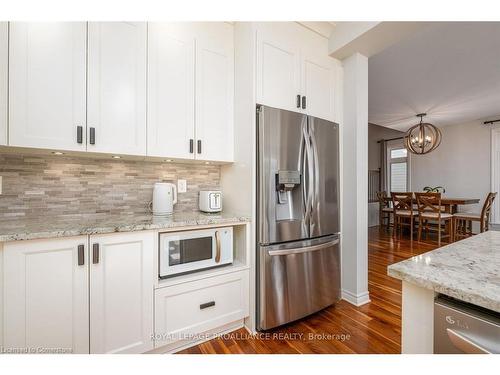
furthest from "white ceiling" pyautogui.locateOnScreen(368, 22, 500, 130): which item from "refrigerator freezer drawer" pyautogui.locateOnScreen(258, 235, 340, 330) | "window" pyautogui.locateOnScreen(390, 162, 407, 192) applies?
"refrigerator freezer drawer" pyautogui.locateOnScreen(258, 235, 340, 330)

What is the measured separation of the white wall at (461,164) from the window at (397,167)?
0.96 feet

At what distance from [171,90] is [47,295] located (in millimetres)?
1432

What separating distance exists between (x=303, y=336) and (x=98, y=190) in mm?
1844

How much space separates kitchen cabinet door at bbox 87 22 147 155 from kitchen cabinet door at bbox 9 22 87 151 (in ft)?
0.18

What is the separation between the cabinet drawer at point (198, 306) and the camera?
145 cm

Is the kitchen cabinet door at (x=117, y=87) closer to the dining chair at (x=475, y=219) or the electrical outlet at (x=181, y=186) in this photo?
the electrical outlet at (x=181, y=186)

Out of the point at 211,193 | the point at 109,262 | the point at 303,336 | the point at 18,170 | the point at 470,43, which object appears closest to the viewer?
the point at 109,262

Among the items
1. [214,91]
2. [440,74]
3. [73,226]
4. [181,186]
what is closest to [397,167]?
[440,74]

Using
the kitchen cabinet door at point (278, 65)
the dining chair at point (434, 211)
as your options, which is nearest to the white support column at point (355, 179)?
the kitchen cabinet door at point (278, 65)

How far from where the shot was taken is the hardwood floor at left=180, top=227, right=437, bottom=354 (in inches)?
60.6

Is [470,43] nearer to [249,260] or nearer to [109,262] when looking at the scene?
[249,260]

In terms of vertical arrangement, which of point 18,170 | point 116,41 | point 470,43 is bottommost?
point 18,170

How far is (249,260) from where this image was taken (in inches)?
67.8
